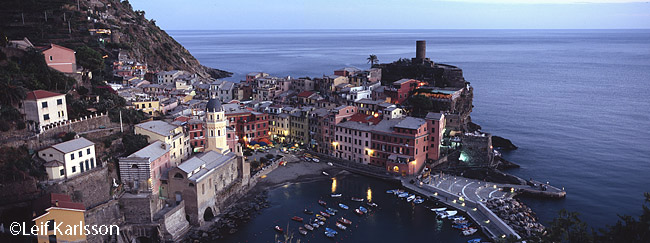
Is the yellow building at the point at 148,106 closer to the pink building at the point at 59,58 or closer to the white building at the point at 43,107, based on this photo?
the pink building at the point at 59,58

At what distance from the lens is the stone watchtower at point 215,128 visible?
48.2 metres

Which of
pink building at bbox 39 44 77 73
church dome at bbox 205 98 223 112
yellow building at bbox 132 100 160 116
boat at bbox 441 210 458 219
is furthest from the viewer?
yellow building at bbox 132 100 160 116

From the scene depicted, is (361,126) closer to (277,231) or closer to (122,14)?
(277,231)

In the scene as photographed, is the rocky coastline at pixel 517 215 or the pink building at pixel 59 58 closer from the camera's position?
the rocky coastline at pixel 517 215

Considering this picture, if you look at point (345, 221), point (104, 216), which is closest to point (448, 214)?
point (345, 221)

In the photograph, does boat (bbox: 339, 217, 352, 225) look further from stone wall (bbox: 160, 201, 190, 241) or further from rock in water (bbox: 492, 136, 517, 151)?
rock in water (bbox: 492, 136, 517, 151)

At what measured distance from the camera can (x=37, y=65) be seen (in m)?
47.0

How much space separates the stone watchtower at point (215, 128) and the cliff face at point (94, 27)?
103 ft

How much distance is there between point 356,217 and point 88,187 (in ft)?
78.5

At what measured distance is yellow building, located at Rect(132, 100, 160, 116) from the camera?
5867 centimetres

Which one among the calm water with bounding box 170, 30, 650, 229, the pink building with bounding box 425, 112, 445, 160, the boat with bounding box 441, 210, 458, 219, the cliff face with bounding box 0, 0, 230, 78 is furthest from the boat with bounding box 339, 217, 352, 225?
the cliff face with bounding box 0, 0, 230, 78

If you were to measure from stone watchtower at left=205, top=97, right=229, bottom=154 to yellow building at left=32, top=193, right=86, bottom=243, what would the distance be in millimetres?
16424

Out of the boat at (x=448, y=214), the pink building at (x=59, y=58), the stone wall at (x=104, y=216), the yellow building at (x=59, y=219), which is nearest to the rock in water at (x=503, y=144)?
the boat at (x=448, y=214)

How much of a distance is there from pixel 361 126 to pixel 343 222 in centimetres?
1820
